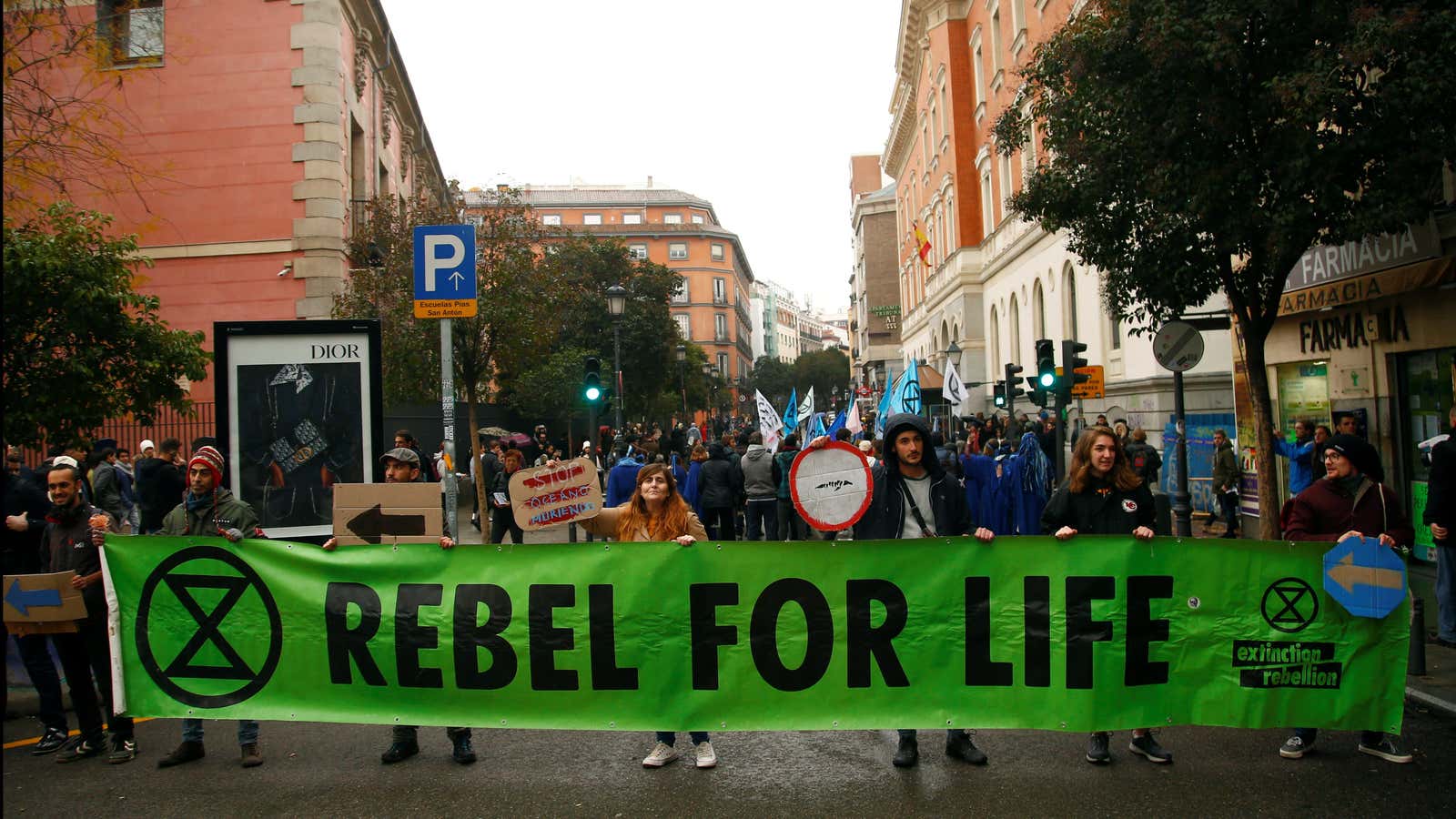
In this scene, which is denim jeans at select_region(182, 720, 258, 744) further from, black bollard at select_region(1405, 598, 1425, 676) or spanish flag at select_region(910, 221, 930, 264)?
spanish flag at select_region(910, 221, 930, 264)

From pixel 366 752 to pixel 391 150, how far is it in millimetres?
28818

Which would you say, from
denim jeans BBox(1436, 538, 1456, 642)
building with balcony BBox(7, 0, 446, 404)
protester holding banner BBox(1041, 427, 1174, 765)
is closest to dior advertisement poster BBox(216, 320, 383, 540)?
protester holding banner BBox(1041, 427, 1174, 765)

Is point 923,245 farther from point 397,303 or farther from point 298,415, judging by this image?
point 298,415

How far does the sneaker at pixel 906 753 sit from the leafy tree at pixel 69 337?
10926mm

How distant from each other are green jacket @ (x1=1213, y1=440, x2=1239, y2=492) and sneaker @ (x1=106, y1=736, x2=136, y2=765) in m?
13.5

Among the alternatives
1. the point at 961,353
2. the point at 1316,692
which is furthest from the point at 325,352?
the point at 961,353

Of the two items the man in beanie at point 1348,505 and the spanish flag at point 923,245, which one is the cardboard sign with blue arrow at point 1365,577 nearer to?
the man in beanie at point 1348,505

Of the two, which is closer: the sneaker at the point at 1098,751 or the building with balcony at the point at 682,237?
the sneaker at the point at 1098,751

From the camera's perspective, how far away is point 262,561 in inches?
233

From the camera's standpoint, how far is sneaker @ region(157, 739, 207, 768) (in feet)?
19.4

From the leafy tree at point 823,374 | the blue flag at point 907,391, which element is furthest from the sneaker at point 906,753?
the leafy tree at point 823,374

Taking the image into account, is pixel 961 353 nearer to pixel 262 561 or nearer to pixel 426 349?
pixel 426 349

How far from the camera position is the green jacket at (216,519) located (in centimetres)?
607

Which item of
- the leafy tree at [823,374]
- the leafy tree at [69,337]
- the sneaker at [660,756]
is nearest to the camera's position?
the sneaker at [660,756]
